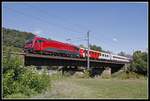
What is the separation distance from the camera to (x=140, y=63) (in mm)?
65875

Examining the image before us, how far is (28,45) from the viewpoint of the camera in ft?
145

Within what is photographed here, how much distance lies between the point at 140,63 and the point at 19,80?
51.7 m

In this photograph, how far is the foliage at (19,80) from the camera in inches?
629

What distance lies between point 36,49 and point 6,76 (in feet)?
90.5

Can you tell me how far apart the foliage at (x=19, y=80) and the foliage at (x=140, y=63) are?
48.3 meters

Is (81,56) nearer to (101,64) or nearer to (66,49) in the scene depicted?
(66,49)

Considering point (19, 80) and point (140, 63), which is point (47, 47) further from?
point (140, 63)

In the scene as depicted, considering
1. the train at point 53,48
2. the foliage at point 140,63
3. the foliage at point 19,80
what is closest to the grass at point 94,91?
the foliage at point 19,80

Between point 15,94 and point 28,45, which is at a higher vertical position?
point 28,45

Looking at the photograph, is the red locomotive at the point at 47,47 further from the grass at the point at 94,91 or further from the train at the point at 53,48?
the grass at the point at 94,91

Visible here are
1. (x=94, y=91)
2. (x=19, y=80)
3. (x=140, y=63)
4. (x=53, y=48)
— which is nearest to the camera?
(x=19, y=80)

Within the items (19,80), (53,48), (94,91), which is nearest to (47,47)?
(53,48)

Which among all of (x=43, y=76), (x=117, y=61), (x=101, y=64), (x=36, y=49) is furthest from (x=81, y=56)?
(x=43, y=76)

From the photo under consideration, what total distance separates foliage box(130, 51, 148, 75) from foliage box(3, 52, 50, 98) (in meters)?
48.3
